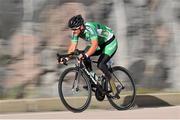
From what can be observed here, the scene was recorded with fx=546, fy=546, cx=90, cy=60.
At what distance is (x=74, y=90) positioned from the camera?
9.48m

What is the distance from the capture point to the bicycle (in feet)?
29.9

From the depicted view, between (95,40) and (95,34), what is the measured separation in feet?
0.34

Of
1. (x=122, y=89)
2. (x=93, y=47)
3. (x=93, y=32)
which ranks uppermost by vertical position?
(x=93, y=32)

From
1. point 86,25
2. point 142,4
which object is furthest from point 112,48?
point 142,4

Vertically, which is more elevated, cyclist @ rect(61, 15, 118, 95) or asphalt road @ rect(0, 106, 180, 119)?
cyclist @ rect(61, 15, 118, 95)

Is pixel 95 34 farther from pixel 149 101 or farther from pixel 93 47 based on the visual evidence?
pixel 149 101

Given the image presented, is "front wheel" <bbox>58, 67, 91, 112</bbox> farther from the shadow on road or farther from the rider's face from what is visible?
the shadow on road

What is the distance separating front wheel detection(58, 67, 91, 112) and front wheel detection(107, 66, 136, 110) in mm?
484

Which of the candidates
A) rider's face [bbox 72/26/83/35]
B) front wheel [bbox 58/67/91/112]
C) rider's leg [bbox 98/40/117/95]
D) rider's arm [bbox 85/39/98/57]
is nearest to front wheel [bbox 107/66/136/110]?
rider's leg [bbox 98/40/117/95]

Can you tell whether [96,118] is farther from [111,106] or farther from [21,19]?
[21,19]

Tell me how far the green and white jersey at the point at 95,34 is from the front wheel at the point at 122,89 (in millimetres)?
617

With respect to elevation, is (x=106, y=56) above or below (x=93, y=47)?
below

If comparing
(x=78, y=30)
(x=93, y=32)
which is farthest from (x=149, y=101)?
(x=78, y=30)

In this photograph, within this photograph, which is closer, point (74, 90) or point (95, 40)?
point (95, 40)
